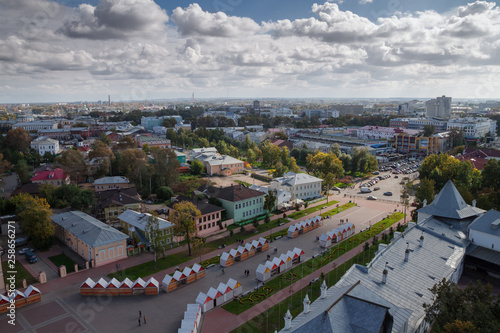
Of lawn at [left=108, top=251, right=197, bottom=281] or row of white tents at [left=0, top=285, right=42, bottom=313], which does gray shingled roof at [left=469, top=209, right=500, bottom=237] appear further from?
row of white tents at [left=0, top=285, right=42, bottom=313]

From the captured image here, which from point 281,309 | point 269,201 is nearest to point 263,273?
point 281,309

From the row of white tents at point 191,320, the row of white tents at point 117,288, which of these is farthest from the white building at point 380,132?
the row of white tents at point 191,320

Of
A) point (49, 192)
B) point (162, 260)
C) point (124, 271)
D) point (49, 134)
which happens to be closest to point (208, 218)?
point (162, 260)

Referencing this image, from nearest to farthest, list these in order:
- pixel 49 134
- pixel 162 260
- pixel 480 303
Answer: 1. pixel 480 303
2. pixel 162 260
3. pixel 49 134

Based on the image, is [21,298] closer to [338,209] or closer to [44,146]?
[338,209]

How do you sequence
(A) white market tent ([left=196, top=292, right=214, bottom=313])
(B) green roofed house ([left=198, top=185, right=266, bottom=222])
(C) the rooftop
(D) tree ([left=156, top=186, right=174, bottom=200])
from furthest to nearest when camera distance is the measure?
(D) tree ([left=156, top=186, right=174, bottom=200])
(C) the rooftop
(B) green roofed house ([left=198, top=185, right=266, bottom=222])
(A) white market tent ([left=196, top=292, right=214, bottom=313])

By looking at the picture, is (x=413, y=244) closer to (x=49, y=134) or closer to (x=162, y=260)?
(x=162, y=260)

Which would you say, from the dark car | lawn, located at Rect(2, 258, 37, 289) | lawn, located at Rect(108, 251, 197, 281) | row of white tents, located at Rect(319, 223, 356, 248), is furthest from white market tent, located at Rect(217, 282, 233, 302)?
the dark car
